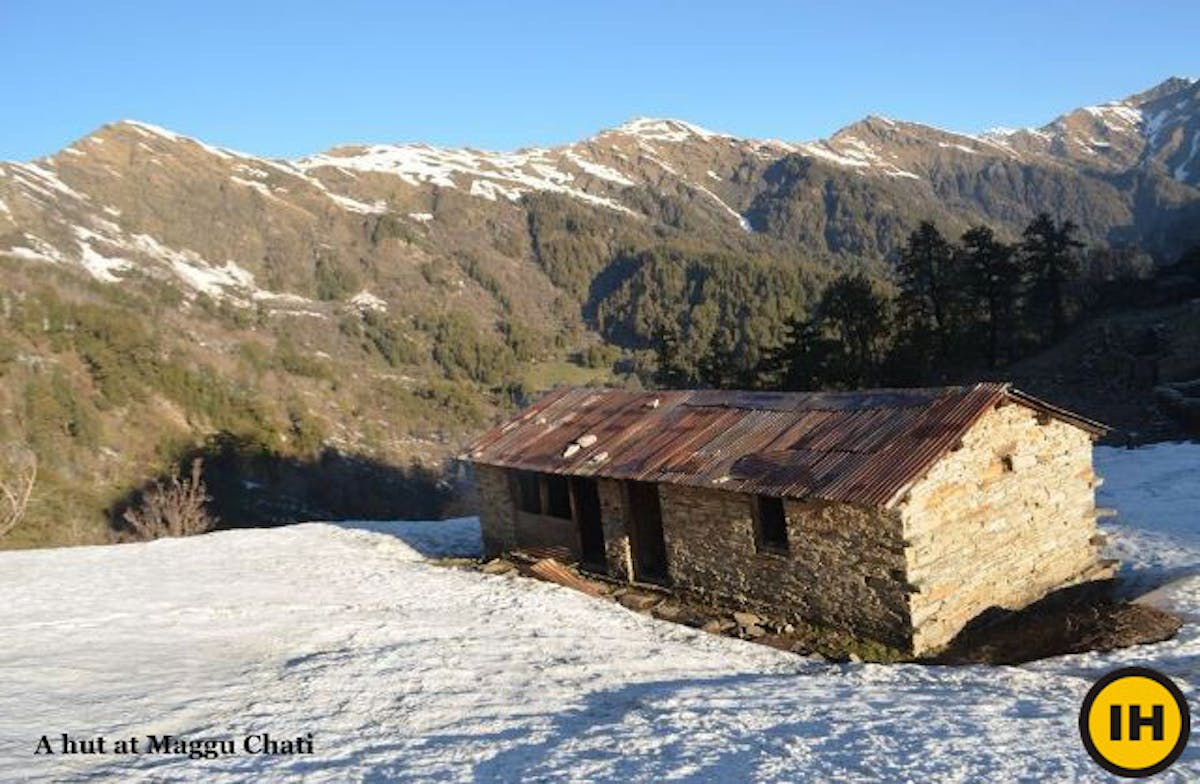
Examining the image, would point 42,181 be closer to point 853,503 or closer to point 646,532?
point 646,532

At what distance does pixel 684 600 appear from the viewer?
17.8m

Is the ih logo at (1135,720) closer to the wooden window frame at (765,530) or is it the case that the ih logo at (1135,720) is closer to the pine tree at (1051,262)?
the wooden window frame at (765,530)

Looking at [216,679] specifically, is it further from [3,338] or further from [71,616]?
[3,338]

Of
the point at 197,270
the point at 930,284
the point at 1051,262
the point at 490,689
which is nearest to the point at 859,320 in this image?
the point at 930,284

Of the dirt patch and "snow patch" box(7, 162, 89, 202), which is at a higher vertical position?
"snow patch" box(7, 162, 89, 202)

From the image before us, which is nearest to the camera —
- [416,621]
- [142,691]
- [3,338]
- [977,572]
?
[142,691]

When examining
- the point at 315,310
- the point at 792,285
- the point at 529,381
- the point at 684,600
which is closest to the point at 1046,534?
the point at 684,600

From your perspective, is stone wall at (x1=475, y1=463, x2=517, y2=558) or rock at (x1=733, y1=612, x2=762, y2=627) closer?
rock at (x1=733, y1=612, x2=762, y2=627)

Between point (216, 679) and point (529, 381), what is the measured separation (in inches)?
5751

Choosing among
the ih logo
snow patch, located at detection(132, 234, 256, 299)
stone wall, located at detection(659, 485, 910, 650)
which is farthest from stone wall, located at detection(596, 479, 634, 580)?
snow patch, located at detection(132, 234, 256, 299)

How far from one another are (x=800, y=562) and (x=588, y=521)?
7.51 meters

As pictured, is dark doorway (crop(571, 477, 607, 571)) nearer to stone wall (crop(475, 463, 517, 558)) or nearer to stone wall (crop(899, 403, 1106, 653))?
stone wall (crop(475, 463, 517, 558))

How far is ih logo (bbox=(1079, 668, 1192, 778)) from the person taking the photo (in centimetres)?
641

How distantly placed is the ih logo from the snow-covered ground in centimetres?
121
